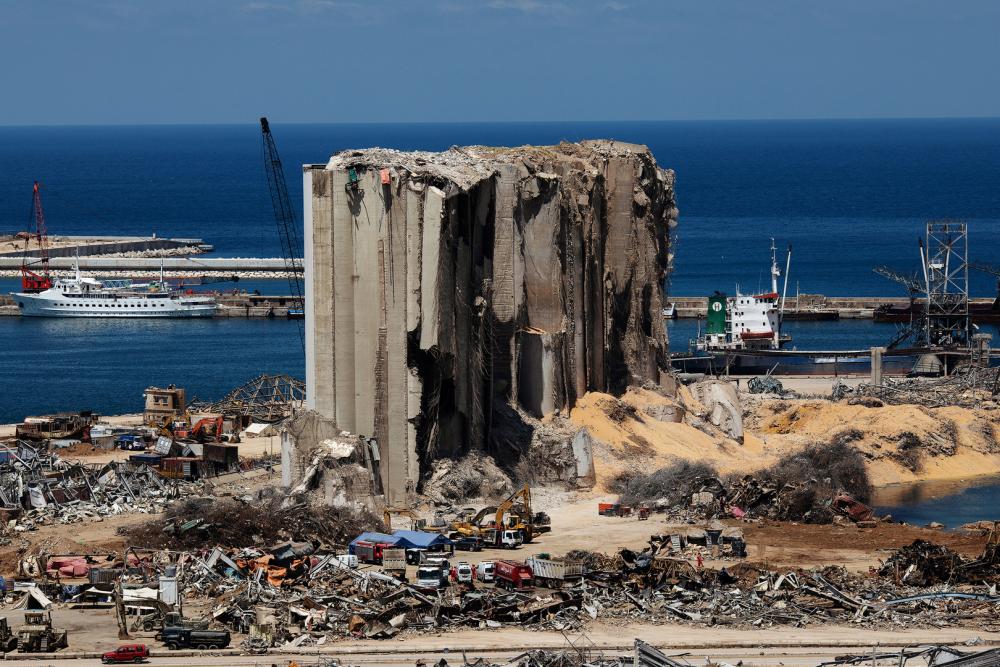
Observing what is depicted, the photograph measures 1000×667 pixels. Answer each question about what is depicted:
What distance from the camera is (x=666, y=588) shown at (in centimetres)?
4166

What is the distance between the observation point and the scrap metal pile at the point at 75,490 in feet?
162

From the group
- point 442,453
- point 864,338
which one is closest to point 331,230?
A: point 442,453

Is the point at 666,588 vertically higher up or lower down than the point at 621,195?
lower down

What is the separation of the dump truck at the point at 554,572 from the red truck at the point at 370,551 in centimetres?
380

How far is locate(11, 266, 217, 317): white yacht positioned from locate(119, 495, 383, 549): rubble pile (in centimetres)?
7065

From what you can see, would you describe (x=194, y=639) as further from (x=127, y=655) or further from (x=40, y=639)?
(x=40, y=639)

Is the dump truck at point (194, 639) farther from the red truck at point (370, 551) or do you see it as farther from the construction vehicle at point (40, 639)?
the red truck at point (370, 551)

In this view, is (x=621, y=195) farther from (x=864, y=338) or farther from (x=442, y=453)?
(x=864, y=338)

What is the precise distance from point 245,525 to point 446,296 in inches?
321

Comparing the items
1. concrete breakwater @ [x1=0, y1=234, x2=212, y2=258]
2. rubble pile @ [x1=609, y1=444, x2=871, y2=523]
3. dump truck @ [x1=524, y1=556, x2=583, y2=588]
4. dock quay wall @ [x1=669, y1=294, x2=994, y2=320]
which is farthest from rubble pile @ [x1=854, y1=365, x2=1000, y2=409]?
concrete breakwater @ [x1=0, y1=234, x2=212, y2=258]

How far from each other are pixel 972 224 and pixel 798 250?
93.7ft

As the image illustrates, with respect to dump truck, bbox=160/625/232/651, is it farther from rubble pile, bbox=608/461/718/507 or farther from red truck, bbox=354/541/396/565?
rubble pile, bbox=608/461/718/507

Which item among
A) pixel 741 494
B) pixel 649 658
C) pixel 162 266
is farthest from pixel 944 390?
pixel 162 266

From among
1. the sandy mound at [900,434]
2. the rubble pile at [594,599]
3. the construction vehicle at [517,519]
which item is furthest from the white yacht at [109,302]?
the rubble pile at [594,599]
